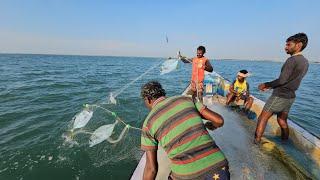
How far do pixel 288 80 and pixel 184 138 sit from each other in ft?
10.9

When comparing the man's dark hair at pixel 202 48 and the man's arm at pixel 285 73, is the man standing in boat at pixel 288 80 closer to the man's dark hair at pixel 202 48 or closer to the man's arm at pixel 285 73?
the man's arm at pixel 285 73

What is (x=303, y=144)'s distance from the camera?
5.82m

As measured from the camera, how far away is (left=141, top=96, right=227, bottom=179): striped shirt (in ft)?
8.02

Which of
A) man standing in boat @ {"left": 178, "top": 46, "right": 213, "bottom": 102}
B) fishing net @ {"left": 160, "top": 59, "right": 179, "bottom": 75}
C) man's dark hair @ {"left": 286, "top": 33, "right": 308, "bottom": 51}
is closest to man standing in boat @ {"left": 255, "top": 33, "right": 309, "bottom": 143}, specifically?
man's dark hair @ {"left": 286, "top": 33, "right": 308, "bottom": 51}

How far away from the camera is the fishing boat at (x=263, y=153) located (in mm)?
4300

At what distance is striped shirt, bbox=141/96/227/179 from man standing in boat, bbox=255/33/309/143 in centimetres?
303

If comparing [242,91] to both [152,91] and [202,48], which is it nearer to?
[202,48]

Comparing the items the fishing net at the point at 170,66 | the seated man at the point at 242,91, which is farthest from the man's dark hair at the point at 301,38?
the fishing net at the point at 170,66

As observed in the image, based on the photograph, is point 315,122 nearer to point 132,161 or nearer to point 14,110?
point 132,161

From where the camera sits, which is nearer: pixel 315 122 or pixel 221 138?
pixel 221 138

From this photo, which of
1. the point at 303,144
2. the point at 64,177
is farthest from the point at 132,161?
the point at 303,144

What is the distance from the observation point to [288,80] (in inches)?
191

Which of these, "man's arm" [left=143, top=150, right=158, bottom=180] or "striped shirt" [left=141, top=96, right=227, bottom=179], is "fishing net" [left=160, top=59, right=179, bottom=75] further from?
"striped shirt" [left=141, top=96, right=227, bottom=179]

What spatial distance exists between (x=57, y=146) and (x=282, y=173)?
18.7ft
